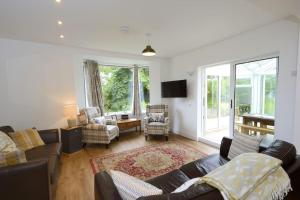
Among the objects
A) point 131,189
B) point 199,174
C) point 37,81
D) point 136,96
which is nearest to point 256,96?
point 199,174

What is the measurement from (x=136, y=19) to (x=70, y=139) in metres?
2.90

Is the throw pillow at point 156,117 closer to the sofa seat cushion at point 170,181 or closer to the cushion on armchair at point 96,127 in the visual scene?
the cushion on armchair at point 96,127

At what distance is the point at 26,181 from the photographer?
1.58 metres

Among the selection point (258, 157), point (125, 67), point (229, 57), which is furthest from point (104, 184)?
point (125, 67)

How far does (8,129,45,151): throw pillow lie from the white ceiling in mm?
1866

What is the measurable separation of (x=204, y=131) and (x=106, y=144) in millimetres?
2757

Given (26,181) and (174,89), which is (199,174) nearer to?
(26,181)

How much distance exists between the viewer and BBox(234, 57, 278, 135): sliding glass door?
293 centimetres

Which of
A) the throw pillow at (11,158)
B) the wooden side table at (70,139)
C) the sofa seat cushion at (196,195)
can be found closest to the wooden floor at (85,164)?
the wooden side table at (70,139)

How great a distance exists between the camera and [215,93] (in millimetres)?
4598

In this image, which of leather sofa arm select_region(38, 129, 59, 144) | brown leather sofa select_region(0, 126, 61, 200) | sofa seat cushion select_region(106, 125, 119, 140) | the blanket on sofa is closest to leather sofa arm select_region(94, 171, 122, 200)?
the blanket on sofa

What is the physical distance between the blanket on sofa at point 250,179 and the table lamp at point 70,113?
137 inches

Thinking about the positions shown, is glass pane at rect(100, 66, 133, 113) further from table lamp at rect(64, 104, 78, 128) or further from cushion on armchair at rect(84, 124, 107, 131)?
table lamp at rect(64, 104, 78, 128)

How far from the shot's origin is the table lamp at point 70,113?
362 centimetres
